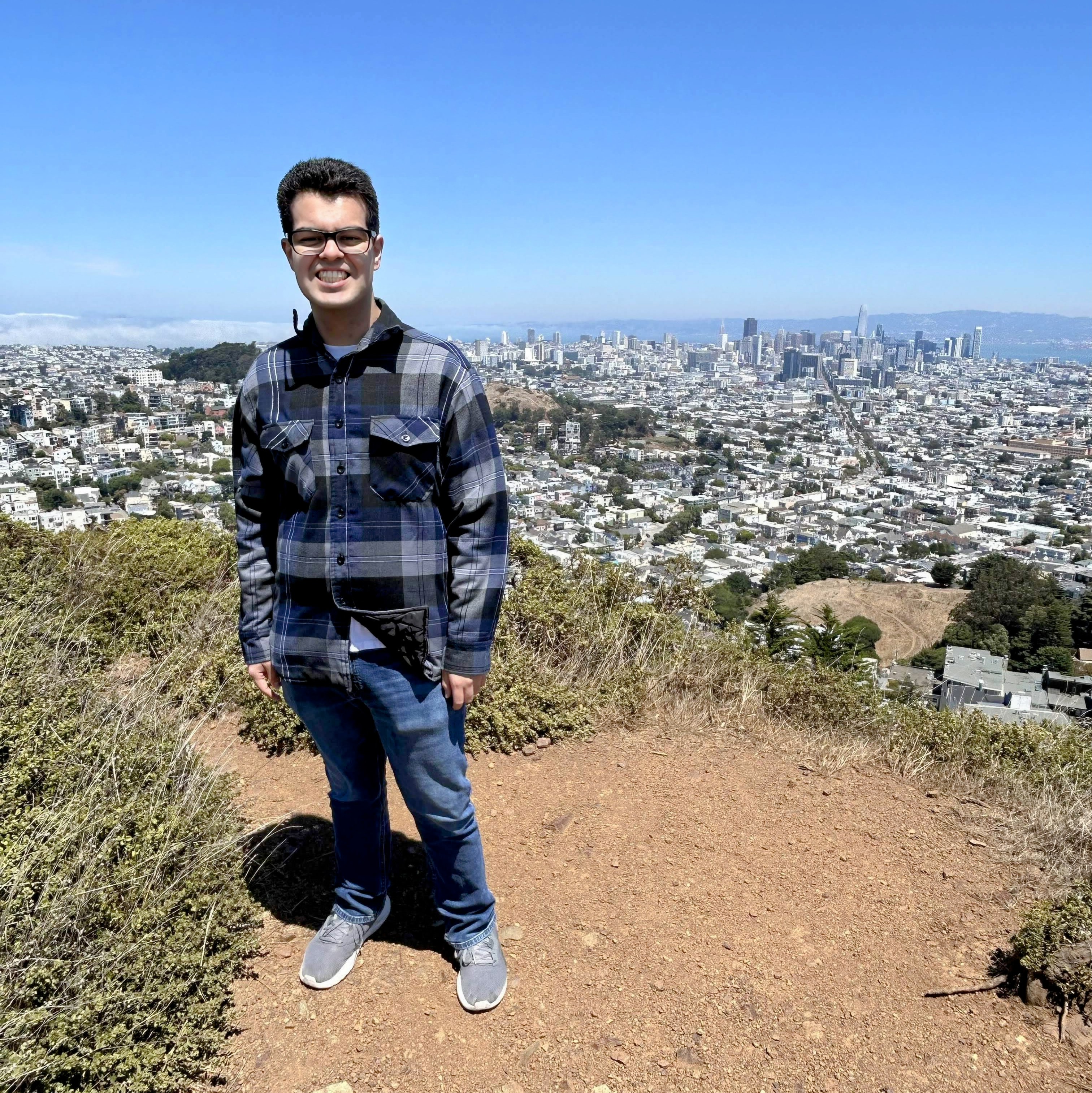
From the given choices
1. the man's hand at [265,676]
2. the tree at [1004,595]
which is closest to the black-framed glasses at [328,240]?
the man's hand at [265,676]

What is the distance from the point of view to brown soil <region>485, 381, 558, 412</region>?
51406mm

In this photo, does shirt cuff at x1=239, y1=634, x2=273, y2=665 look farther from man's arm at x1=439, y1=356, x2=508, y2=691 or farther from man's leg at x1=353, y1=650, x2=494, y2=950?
man's arm at x1=439, y1=356, x2=508, y2=691

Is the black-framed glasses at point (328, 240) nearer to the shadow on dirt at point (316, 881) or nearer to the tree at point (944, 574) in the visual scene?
the shadow on dirt at point (316, 881)

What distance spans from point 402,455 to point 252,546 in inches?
18.9

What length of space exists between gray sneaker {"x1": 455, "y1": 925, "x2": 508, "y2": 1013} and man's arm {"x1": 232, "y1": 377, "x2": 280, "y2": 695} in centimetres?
81

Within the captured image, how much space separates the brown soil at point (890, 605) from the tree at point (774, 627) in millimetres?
10591

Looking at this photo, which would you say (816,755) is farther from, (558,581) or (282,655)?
(282,655)

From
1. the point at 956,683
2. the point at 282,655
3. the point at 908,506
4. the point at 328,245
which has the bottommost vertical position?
the point at 908,506

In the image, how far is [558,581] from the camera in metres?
4.50

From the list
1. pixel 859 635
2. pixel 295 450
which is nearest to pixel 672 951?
pixel 295 450

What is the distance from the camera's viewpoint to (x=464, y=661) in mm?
1657

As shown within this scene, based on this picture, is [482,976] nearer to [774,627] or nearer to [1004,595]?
[774,627]

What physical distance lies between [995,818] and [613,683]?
5.07 ft

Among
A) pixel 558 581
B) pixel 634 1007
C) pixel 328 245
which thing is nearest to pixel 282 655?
pixel 328 245
